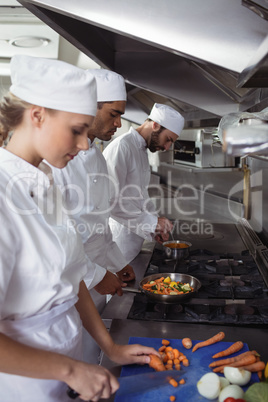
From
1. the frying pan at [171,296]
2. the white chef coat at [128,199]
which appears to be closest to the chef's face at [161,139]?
the white chef coat at [128,199]

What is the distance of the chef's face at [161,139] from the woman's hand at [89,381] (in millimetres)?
2046

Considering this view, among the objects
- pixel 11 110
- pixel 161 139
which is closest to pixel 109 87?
pixel 161 139

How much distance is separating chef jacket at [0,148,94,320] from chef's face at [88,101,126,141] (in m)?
0.95

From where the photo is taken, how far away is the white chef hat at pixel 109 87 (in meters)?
1.93

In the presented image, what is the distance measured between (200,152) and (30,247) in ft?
8.50

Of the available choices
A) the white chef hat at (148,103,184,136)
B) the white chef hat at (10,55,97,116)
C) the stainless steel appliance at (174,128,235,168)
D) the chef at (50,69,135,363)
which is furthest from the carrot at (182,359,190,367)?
the stainless steel appliance at (174,128,235,168)

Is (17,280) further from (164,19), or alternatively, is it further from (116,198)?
(116,198)

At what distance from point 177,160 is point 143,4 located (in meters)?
2.73

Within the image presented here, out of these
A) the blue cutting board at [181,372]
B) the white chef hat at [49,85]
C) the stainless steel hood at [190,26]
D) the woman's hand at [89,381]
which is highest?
the stainless steel hood at [190,26]

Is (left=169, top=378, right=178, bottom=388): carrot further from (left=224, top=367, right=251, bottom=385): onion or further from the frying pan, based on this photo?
the frying pan

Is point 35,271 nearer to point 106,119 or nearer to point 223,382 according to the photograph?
point 223,382

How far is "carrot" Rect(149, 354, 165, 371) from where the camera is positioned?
1.10m

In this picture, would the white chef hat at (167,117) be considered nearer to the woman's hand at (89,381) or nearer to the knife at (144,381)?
the knife at (144,381)

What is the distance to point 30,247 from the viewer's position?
3.03 ft
